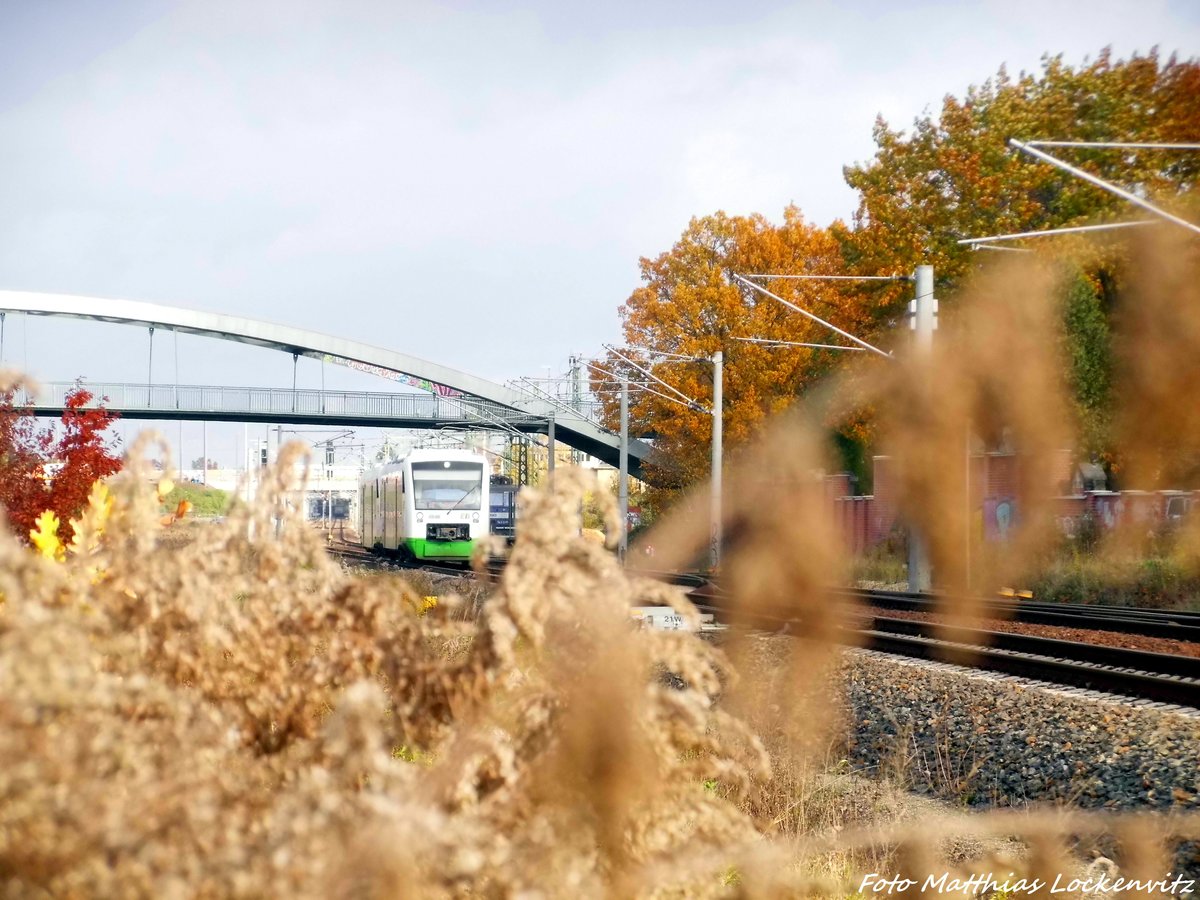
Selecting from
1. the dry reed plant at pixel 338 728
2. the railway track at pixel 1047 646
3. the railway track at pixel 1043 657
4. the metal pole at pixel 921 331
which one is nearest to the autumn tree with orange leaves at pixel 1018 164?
the metal pole at pixel 921 331

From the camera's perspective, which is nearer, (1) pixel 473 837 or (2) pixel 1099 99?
(1) pixel 473 837

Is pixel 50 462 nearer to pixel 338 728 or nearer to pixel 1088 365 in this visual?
pixel 338 728

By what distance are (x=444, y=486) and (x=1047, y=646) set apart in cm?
2383

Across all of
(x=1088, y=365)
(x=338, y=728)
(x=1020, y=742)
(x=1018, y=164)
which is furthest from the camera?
(x=1018, y=164)

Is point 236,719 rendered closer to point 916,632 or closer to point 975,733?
point 975,733

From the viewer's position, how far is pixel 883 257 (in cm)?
3338

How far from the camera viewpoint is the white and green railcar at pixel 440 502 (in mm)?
34188

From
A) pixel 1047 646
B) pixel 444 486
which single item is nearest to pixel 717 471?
pixel 444 486

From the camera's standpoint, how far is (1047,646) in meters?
12.6

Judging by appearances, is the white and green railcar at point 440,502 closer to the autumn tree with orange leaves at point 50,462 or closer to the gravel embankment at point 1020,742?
the autumn tree with orange leaves at point 50,462

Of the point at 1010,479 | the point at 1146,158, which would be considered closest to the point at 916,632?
the point at 1010,479

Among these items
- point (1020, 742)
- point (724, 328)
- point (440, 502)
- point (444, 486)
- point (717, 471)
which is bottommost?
point (1020, 742)

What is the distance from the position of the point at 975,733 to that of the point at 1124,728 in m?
0.89

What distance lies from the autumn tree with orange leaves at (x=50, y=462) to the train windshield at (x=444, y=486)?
66.1ft
